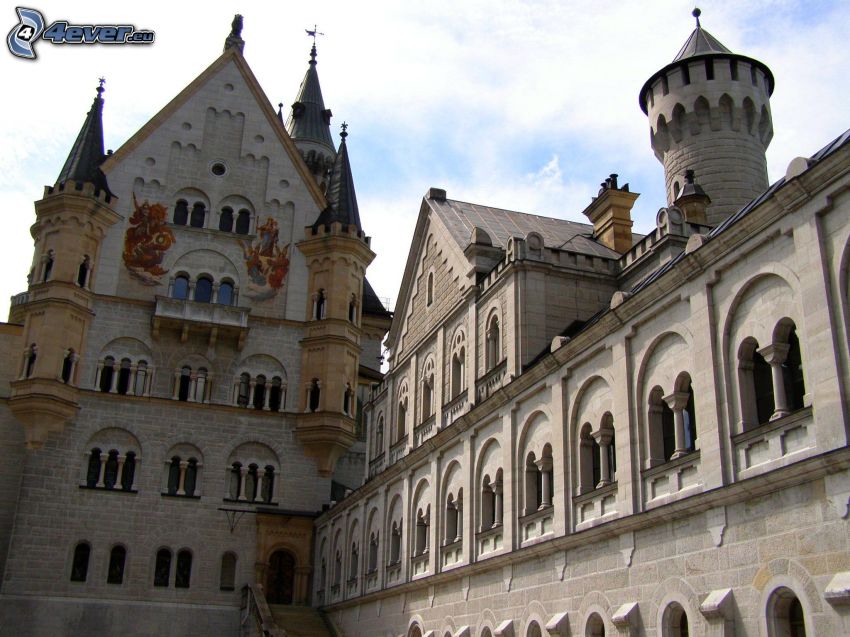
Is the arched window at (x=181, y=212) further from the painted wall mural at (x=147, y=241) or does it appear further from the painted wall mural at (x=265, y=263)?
the painted wall mural at (x=265, y=263)

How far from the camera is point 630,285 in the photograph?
30438mm

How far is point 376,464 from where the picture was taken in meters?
42.7

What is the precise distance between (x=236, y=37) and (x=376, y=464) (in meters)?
29.8

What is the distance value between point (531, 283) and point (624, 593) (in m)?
12.0

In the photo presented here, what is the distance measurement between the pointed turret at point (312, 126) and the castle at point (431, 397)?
14105 mm

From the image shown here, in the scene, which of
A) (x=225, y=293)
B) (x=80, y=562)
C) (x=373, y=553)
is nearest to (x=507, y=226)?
(x=373, y=553)

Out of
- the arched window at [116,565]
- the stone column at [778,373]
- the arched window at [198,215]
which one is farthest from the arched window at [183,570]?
the stone column at [778,373]

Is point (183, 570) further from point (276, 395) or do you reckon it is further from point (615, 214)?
point (615, 214)

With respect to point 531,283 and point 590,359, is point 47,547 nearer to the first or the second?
point 531,283

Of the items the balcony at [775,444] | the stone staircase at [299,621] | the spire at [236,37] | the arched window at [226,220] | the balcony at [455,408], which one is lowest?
the stone staircase at [299,621]

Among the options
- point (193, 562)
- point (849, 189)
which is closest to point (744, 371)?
point (849, 189)

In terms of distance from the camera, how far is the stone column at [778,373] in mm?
16234

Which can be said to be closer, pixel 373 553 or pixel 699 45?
pixel 373 553

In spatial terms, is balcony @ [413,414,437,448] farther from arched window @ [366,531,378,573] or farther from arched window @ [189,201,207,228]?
arched window @ [189,201,207,228]
